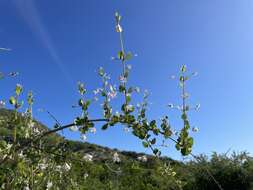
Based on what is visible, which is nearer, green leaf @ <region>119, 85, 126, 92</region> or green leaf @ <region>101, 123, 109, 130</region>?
green leaf @ <region>101, 123, 109, 130</region>

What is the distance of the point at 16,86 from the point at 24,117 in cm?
119

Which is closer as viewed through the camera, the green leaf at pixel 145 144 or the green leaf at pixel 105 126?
the green leaf at pixel 105 126

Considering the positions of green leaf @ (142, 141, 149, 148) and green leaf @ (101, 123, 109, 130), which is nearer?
green leaf @ (101, 123, 109, 130)

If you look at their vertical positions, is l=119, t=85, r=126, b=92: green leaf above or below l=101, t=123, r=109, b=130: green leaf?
above

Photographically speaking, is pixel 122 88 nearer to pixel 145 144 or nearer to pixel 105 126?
pixel 105 126

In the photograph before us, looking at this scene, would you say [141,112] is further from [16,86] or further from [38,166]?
[38,166]

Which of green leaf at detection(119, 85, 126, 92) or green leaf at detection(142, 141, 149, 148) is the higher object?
green leaf at detection(119, 85, 126, 92)

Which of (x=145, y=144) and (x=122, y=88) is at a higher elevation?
(x=122, y=88)

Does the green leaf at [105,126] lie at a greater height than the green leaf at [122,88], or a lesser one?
lesser

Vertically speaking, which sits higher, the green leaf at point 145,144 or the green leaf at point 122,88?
the green leaf at point 122,88

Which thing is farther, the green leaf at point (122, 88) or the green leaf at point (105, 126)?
the green leaf at point (122, 88)

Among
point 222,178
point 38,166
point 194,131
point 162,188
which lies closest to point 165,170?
point 194,131

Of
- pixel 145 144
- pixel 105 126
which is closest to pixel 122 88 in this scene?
pixel 105 126

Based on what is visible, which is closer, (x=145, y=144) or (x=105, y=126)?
(x=105, y=126)
